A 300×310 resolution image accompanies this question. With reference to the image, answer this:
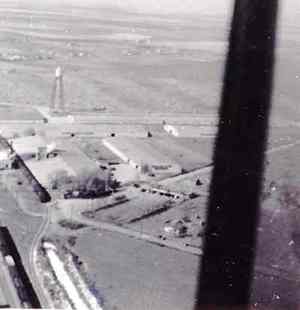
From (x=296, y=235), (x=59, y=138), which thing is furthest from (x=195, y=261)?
(x=59, y=138)

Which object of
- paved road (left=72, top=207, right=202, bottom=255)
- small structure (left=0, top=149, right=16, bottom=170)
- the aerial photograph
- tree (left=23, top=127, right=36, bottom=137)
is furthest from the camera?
tree (left=23, top=127, right=36, bottom=137)

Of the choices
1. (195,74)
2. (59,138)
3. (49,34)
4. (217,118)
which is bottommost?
(59,138)

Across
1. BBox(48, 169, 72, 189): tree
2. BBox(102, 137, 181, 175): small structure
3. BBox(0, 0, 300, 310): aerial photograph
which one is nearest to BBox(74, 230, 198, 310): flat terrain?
BBox(0, 0, 300, 310): aerial photograph

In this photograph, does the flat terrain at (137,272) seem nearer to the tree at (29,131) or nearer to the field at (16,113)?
the tree at (29,131)

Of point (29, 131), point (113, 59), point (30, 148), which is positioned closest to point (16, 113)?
point (29, 131)

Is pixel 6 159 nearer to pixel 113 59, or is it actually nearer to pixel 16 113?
pixel 16 113

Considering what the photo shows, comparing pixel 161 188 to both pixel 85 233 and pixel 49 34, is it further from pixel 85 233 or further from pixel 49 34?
pixel 49 34

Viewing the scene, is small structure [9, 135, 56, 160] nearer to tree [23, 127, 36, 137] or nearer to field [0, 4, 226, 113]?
tree [23, 127, 36, 137]
